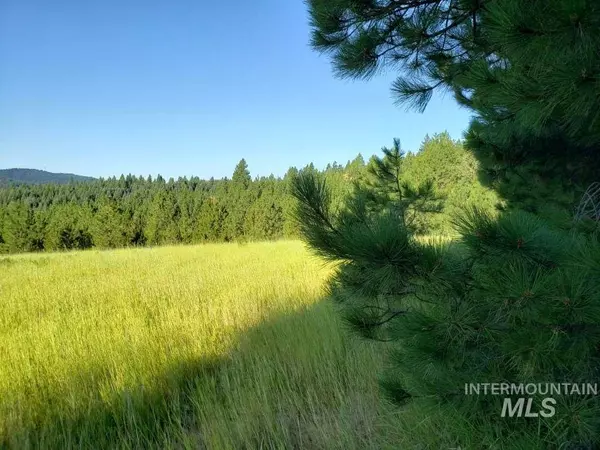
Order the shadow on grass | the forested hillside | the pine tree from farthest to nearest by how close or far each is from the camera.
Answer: the forested hillside
the shadow on grass
the pine tree

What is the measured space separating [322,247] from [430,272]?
0.34 meters

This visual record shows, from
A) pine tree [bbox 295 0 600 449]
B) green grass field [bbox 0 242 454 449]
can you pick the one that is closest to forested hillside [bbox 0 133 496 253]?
green grass field [bbox 0 242 454 449]

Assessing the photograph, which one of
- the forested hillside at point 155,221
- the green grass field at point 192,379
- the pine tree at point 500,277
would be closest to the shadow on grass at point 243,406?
the green grass field at point 192,379

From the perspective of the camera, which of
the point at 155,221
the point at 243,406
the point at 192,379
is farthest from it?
the point at 155,221

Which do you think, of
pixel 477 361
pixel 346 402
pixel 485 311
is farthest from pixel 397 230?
pixel 346 402

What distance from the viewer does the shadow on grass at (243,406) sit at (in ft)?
6.66

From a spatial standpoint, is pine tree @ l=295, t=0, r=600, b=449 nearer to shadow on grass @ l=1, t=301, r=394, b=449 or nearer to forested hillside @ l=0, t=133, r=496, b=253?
shadow on grass @ l=1, t=301, r=394, b=449

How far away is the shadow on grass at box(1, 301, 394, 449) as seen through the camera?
80.0 inches

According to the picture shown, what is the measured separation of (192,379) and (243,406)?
0.79m

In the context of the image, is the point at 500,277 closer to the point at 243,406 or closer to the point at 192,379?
the point at 243,406

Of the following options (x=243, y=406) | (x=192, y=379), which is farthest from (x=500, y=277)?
(x=192, y=379)

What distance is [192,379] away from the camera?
9.46ft

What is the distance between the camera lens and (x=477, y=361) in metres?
1.22

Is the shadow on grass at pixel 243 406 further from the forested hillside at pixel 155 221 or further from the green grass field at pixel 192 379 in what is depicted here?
the forested hillside at pixel 155 221
